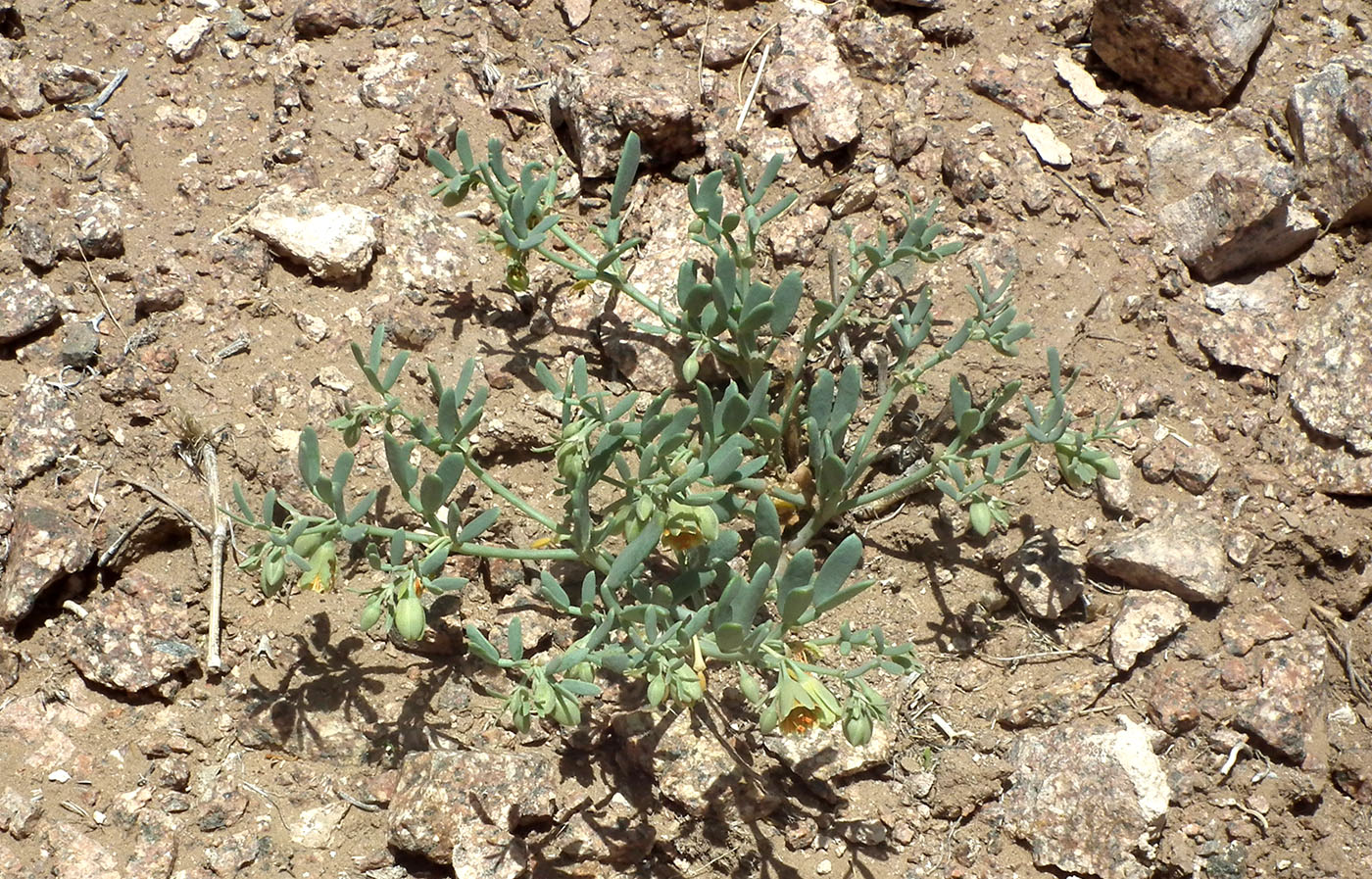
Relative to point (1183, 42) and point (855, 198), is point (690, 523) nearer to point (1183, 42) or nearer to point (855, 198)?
point (855, 198)

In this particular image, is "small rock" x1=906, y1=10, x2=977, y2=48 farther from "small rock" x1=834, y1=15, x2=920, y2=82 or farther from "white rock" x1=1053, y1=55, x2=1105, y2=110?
"white rock" x1=1053, y1=55, x2=1105, y2=110

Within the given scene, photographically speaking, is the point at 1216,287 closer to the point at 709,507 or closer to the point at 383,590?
the point at 709,507

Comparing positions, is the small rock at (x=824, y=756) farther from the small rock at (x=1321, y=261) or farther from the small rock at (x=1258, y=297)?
the small rock at (x=1321, y=261)

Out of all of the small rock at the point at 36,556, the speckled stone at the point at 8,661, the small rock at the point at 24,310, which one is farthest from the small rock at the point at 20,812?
the small rock at the point at 24,310

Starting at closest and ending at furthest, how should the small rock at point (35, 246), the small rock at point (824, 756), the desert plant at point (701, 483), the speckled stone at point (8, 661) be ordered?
the desert plant at point (701, 483)
the speckled stone at point (8, 661)
the small rock at point (824, 756)
the small rock at point (35, 246)

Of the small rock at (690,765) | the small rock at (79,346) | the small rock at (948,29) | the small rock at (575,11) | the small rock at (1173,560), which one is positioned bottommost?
the small rock at (690,765)

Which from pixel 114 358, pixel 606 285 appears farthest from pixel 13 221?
pixel 606 285
